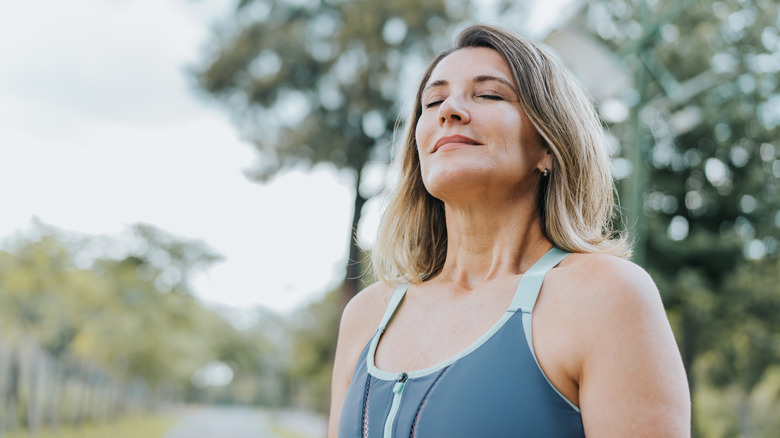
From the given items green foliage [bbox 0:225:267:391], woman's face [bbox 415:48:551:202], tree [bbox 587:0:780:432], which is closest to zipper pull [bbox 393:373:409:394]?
woman's face [bbox 415:48:551:202]

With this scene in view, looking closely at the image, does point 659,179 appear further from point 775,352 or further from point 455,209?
point 455,209

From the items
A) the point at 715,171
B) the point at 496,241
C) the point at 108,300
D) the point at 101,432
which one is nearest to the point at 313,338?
the point at 101,432

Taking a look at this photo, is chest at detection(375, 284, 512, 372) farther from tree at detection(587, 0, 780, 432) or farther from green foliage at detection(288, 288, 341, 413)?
green foliage at detection(288, 288, 341, 413)

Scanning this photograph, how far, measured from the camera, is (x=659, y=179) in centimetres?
1548

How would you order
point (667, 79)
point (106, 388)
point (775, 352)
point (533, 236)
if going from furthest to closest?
point (106, 388), point (775, 352), point (667, 79), point (533, 236)

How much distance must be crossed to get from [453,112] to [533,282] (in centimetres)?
40

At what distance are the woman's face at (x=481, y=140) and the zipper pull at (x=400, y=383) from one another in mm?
402

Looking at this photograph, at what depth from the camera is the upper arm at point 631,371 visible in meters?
1.17

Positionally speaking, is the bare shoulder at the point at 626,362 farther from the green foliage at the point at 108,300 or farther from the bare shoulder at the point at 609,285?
the green foliage at the point at 108,300

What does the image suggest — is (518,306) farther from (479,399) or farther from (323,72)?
(323,72)

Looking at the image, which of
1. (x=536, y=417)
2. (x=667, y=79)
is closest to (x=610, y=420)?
(x=536, y=417)

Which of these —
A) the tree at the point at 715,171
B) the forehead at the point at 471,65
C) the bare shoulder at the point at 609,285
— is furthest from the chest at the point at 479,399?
the tree at the point at 715,171

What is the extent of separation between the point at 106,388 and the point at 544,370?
25.0m

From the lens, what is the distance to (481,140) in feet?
5.08
